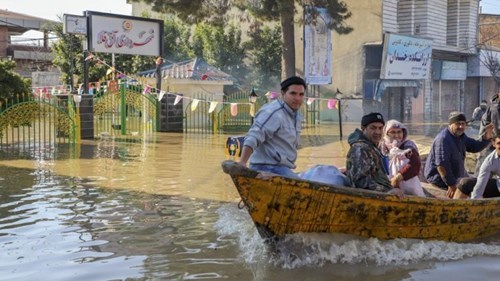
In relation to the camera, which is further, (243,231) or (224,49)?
(224,49)

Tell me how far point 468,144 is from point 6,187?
7.39m

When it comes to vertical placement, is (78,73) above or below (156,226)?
above

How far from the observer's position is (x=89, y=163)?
41.5 ft

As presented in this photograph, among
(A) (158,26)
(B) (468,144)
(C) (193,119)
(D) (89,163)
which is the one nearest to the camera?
(B) (468,144)

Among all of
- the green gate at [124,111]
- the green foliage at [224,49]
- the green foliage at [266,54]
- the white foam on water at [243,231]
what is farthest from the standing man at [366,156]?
the green foliage at [224,49]

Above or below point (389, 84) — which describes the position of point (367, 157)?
below

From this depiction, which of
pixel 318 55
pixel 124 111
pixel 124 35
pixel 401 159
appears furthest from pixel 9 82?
pixel 318 55

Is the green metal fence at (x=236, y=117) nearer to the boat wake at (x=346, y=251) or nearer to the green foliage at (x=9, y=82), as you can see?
the green foliage at (x=9, y=82)

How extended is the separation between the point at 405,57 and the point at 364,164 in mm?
24497

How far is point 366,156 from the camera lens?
5445 millimetres

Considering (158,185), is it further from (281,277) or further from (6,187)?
(281,277)

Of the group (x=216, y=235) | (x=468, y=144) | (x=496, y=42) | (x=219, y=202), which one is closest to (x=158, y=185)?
(x=219, y=202)

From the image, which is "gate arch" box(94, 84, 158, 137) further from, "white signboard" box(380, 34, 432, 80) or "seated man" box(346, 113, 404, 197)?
"seated man" box(346, 113, 404, 197)

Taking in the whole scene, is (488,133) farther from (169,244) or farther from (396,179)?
(169,244)
